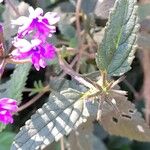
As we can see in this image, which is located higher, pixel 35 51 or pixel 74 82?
pixel 35 51

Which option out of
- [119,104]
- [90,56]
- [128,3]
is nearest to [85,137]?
[90,56]

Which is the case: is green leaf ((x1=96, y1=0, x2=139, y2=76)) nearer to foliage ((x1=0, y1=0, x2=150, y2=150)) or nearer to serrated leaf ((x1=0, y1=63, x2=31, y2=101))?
foliage ((x1=0, y1=0, x2=150, y2=150))

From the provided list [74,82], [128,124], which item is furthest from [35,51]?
[128,124]

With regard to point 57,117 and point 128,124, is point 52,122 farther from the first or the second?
point 128,124

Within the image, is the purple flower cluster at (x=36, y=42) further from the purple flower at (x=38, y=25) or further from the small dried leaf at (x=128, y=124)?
the small dried leaf at (x=128, y=124)

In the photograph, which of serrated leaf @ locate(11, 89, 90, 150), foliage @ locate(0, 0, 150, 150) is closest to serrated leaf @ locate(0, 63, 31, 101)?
foliage @ locate(0, 0, 150, 150)

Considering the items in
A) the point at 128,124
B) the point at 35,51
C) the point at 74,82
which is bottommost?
the point at 128,124
